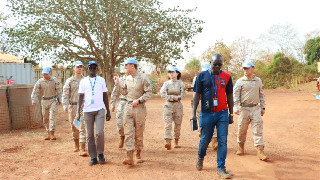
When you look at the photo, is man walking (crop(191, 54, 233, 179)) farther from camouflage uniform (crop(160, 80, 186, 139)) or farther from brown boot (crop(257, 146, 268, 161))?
camouflage uniform (crop(160, 80, 186, 139))

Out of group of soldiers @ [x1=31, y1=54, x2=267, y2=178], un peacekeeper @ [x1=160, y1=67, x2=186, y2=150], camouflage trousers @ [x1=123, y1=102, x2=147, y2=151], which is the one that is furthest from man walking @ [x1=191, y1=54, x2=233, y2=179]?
un peacekeeper @ [x1=160, y1=67, x2=186, y2=150]

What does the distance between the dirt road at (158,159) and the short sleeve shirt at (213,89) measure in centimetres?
114

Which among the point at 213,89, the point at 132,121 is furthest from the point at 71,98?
the point at 213,89

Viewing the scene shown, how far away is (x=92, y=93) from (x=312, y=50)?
3798 centimetres

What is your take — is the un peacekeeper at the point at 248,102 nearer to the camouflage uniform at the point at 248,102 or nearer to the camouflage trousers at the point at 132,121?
the camouflage uniform at the point at 248,102

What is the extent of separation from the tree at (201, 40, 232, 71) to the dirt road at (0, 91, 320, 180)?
86.1 ft

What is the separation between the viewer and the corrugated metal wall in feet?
51.8

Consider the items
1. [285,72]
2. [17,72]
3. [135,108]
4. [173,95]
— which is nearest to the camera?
[135,108]

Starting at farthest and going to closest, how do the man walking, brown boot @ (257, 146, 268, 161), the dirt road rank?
brown boot @ (257, 146, 268, 161), the dirt road, the man walking

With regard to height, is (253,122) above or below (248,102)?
below

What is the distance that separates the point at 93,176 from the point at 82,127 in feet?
5.47

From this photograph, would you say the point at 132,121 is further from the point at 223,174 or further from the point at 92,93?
the point at 223,174

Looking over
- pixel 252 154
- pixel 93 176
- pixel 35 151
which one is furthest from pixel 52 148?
pixel 252 154

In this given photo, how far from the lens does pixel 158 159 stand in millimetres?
6230
